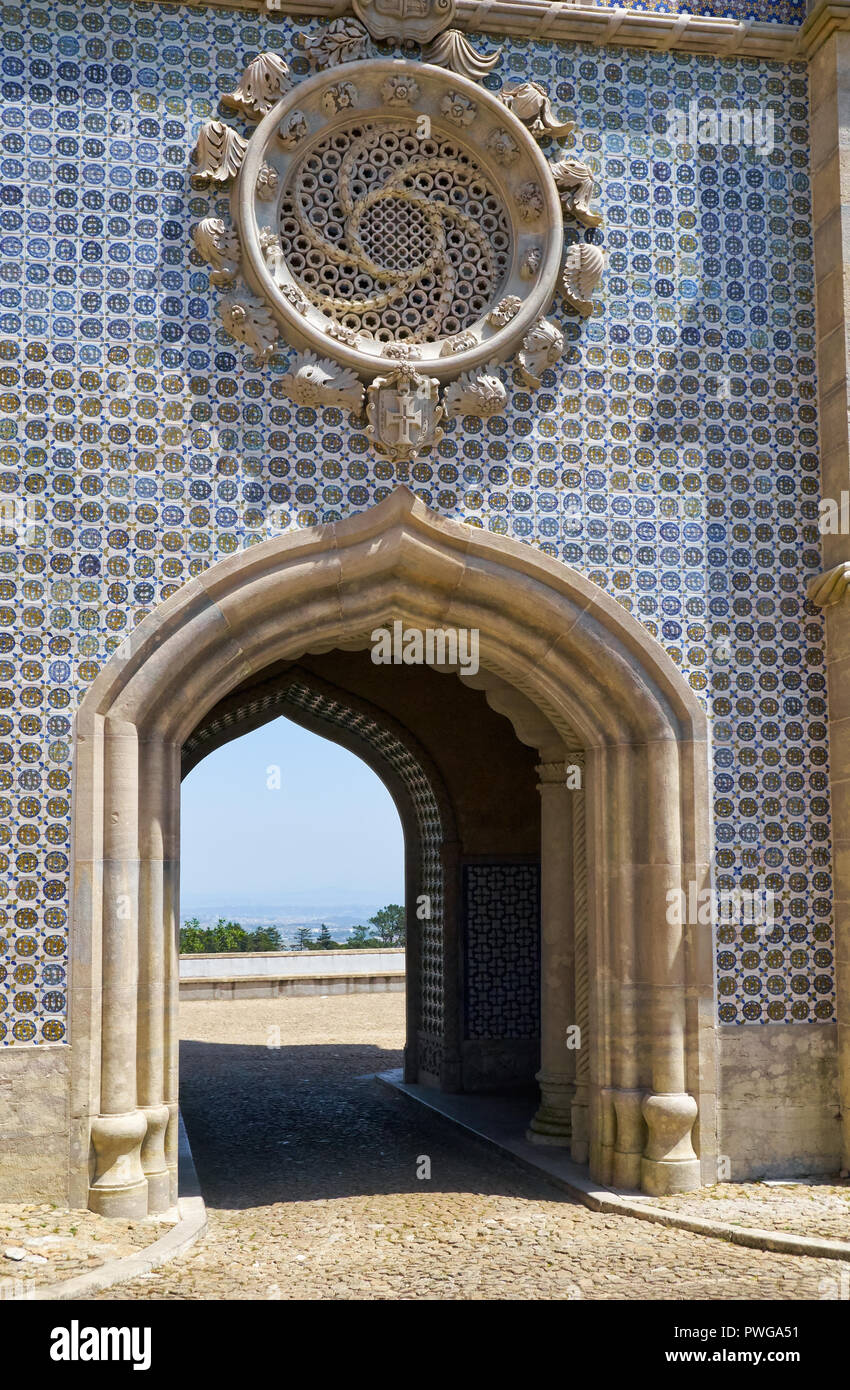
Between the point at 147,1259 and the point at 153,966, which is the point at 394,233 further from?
the point at 147,1259

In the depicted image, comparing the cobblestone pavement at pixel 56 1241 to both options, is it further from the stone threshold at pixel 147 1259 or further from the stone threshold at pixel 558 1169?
the stone threshold at pixel 558 1169

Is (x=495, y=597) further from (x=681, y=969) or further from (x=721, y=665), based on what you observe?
(x=681, y=969)

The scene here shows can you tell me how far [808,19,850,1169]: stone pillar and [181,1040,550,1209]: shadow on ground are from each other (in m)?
2.23

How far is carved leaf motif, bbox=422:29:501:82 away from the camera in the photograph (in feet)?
25.9

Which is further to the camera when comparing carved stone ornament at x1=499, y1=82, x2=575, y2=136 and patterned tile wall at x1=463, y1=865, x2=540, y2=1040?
patterned tile wall at x1=463, y1=865, x2=540, y2=1040

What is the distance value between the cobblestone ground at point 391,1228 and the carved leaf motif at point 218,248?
492cm

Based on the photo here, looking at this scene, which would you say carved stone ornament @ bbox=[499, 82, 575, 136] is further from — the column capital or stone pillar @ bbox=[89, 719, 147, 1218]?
stone pillar @ bbox=[89, 719, 147, 1218]

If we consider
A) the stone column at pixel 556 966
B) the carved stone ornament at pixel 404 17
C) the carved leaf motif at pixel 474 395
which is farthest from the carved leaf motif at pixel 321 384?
the stone column at pixel 556 966

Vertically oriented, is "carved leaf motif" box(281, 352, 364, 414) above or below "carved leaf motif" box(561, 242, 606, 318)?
below

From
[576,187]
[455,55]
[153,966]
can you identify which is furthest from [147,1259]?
[455,55]

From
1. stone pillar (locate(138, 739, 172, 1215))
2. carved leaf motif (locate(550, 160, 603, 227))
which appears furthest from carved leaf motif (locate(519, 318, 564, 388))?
stone pillar (locate(138, 739, 172, 1215))

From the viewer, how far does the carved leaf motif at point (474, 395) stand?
767cm

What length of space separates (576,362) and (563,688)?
1.84m
